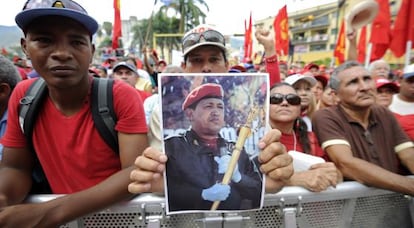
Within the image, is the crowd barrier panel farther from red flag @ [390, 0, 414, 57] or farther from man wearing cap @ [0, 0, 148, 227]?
red flag @ [390, 0, 414, 57]

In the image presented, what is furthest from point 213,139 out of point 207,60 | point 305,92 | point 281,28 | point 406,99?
point 281,28

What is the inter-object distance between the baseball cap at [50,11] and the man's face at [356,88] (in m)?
1.68

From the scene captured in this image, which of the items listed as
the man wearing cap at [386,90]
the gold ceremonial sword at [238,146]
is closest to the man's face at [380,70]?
the man wearing cap at [386,90]

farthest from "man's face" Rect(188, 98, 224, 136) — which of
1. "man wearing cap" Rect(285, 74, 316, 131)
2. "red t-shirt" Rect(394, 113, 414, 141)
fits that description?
"man wearing cap" Rect(285, 74, 316, 131)

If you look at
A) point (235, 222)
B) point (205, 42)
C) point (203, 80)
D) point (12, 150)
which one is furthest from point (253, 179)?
point (205, 42)

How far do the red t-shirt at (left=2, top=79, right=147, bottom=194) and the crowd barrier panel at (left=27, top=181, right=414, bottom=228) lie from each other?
0.15 metres

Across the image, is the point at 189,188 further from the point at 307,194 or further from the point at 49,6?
the point at 49,6

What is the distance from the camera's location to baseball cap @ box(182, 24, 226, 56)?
2080 millimetres

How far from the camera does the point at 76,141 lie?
49.3 inches

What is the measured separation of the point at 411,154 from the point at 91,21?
183 centimetres

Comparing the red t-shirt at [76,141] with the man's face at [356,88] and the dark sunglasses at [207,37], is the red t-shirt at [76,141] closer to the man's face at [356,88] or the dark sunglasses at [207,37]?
the dark sunglasses at [207,37]

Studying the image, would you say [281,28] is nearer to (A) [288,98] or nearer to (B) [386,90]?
(B) [386,90]

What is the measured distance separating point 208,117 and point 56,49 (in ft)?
2.09

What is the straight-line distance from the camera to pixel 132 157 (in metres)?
1.23
